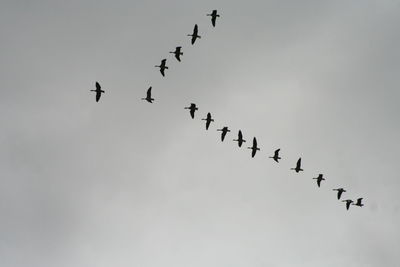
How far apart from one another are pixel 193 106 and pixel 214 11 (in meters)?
12.7

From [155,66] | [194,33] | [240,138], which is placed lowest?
[240,138]

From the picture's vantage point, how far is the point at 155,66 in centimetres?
7812

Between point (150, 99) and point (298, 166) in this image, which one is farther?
point (298, 166)

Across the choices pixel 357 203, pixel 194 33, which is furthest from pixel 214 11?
pixel 357 203

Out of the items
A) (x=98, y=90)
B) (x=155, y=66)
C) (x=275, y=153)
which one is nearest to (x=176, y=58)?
(x=155, y=66)

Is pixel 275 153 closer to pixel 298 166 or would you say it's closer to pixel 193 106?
pixel 298 166

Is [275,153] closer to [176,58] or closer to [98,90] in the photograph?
[176,58]

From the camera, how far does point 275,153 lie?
80062 mm

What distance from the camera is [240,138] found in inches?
3120

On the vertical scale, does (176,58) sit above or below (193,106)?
above

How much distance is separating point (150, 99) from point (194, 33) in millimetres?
10671

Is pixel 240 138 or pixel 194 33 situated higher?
pixel 194 33

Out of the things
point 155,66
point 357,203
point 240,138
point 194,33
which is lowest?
point 357,203

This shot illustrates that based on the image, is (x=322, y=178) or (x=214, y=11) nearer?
(x=214, y=11)
